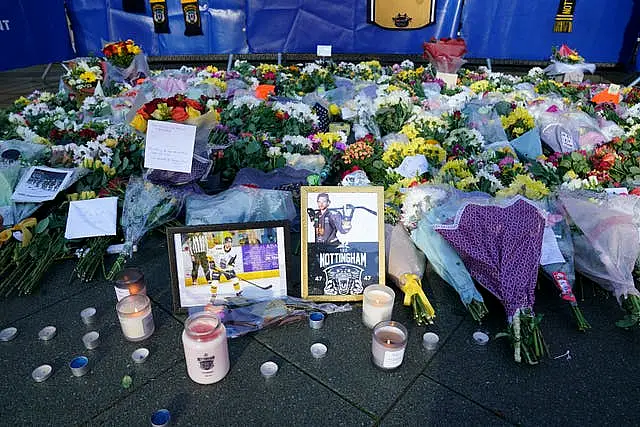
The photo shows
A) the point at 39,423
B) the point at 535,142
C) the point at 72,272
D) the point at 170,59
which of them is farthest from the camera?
the point at 170,59

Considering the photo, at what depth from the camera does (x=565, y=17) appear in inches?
348

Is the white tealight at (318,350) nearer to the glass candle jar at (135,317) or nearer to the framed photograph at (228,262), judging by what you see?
the framed photograph at (228,262)

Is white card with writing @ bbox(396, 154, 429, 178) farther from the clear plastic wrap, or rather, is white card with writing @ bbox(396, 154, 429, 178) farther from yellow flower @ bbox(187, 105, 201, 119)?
yellow flower @ bbox(187, 105, 201, 119)

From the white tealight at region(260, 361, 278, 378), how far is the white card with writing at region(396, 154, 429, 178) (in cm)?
166

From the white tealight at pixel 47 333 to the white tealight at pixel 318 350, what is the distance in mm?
1256

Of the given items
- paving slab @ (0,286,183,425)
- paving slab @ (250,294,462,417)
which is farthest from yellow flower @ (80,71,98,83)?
paving slab @ (250,294,462,417)

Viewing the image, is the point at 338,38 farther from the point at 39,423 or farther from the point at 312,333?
the point at 39,423

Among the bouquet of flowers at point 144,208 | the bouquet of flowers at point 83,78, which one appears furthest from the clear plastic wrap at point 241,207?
the bouquet of flowers at point 83,78

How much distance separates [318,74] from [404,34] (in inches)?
147

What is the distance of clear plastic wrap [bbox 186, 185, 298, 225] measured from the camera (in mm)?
2732

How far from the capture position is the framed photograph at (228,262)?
82.7 inches

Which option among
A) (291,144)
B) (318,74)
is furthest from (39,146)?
(318,74)

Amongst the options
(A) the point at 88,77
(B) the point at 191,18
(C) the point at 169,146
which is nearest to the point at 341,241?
(C) the point at 169,146

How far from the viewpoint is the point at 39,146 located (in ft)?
11.6
